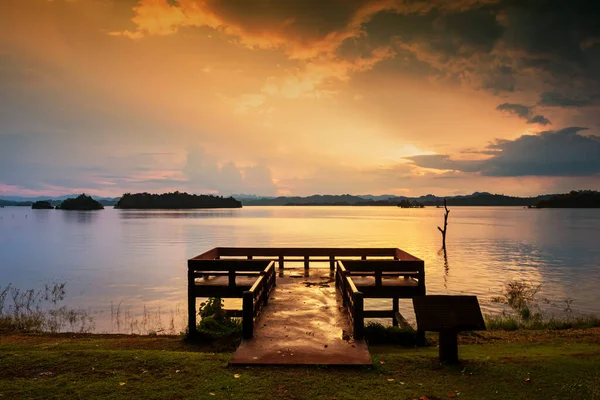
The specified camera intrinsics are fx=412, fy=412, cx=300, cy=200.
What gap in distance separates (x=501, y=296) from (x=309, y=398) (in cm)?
2560

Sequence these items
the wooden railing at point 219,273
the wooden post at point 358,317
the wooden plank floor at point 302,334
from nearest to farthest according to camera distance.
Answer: the wooden plank floor at point 302,334
the wooden post at point 358,317
the wooden railing at point 219,273

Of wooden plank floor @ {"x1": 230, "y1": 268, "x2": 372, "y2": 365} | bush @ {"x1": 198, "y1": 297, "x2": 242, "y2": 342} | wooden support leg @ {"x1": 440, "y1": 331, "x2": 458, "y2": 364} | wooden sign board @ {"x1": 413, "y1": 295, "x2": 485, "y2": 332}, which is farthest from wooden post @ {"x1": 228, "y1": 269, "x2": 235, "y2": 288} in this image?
wooden support leg @ {"x1": 440, "y1": 331, "x2": 458, "y2": 364}

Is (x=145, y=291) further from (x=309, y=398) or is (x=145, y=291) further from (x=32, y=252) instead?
(x=32, y=252)

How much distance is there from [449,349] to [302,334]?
382 centimetres

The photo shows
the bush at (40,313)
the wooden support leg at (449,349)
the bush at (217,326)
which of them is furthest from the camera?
the bush at (40,313)

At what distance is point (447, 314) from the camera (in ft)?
32.6

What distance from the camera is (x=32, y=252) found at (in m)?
58.8

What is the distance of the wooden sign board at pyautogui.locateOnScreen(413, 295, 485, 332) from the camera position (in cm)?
979

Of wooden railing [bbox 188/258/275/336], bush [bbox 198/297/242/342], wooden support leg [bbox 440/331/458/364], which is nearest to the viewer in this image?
wooden support leg [bbox 440/331/458/364]

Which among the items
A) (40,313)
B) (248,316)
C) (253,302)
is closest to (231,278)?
(253,302)

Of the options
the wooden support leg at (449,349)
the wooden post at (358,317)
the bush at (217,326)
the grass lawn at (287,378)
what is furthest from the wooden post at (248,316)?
the wooden support leg at (449,349)

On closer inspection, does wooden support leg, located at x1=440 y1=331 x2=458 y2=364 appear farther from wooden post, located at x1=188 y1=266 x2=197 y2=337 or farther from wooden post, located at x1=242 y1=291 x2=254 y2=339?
wooden post, located at x1=188 y1=266 x2=197 y2=337

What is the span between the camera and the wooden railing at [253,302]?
36.7ft

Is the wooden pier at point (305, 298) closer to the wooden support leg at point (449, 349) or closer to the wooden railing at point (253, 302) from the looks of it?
the wooden railing at point (253, 302)
